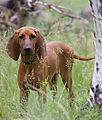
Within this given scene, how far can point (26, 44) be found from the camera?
5684 millimetres

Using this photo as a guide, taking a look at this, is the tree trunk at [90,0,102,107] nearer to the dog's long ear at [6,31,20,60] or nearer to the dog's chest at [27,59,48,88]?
the dog's chest at [27,59,48,88]

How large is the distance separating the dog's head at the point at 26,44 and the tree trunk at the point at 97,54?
0.80 meters

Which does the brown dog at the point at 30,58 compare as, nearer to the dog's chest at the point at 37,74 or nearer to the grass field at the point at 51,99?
the dog's chest at the point at 37,74

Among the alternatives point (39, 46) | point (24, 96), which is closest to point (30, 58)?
→ point (39, 46)

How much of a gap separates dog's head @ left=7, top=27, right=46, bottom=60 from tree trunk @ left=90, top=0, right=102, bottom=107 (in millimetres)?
801

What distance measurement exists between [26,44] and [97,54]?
844 mm

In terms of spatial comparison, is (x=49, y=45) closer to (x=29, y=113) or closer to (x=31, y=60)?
(x=31, y=60)

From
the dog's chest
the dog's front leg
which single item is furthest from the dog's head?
the dog's front leg

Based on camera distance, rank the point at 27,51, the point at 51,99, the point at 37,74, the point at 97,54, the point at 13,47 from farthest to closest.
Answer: the point at 13,47
the point at 37,74
the point at 27,51
the point at 97,54
the point at 51,99

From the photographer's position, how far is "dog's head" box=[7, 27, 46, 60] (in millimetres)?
5711

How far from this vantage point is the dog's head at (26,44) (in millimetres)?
5711

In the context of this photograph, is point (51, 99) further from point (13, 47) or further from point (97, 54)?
point (13, 47)

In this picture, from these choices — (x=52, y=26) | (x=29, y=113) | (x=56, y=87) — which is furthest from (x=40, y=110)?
(x=52, y=26)

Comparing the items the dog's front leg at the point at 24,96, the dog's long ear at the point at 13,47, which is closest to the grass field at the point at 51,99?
the dog's front leg at the point at 24,96
